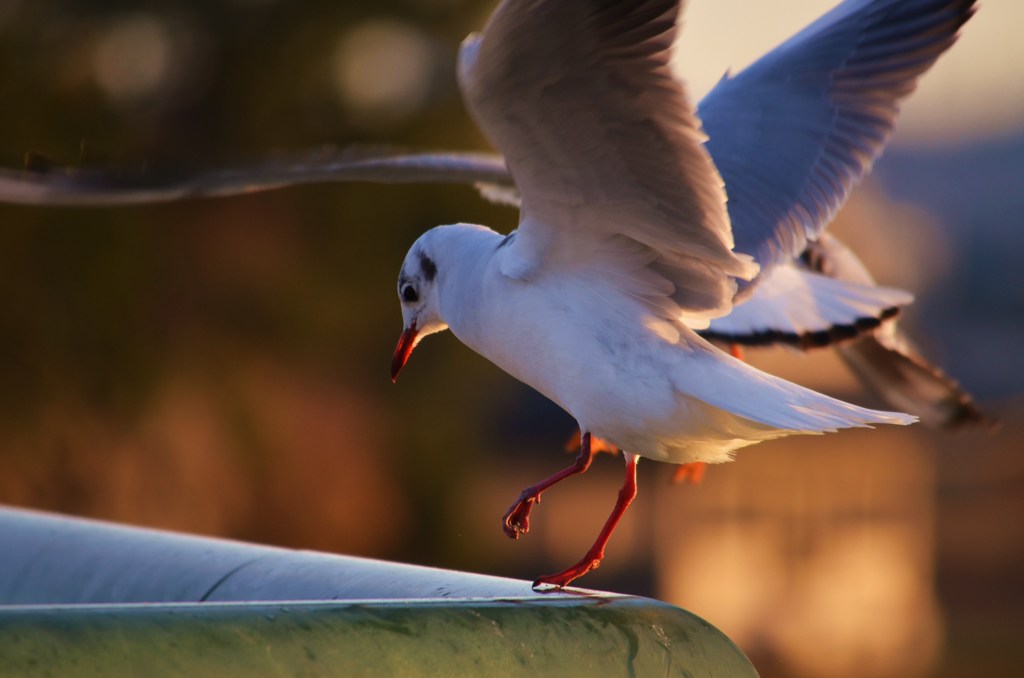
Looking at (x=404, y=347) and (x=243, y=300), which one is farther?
(x=243, y=300)

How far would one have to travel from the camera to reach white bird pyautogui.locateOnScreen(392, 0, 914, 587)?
2393 millimetres

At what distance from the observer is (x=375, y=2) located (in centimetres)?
1062

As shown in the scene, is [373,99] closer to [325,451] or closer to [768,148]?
[325,451]

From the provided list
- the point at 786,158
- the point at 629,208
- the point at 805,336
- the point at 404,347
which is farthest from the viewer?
the point at 805,336

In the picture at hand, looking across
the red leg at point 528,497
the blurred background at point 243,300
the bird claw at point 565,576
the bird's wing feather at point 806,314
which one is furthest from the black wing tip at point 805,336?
the blurred background at point 243,300

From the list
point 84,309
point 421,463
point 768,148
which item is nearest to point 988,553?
point 421,463

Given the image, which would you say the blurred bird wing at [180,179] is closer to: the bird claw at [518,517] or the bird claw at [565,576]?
the bird claw at [518,517]

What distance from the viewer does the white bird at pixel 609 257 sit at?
2.39 m

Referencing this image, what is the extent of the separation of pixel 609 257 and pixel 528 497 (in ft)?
1.60

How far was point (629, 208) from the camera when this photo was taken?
269 cm

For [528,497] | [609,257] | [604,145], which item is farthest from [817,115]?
[528,497]

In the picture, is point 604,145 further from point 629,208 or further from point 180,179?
point 180,179

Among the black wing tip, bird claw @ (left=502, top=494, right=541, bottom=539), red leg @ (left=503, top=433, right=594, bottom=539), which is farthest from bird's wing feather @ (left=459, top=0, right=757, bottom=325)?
the black wing tip

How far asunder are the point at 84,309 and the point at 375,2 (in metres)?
3.09
